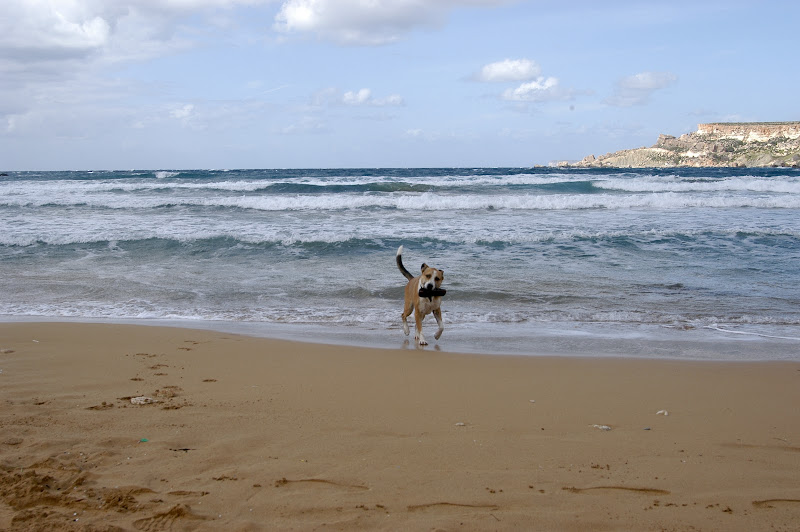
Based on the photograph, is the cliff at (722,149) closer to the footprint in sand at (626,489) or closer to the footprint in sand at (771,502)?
the footprint in sand at (771,502)

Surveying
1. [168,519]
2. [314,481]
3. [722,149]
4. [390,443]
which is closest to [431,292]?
[390,443]

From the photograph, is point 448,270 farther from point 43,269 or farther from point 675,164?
point 675,164

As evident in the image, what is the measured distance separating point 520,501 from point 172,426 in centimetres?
222

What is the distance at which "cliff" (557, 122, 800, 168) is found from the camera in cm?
7873

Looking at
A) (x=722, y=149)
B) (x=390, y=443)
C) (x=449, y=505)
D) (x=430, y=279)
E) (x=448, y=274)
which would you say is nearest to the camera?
(x=449, y=505)

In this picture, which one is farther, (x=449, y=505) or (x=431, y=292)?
(x=431, y=292)

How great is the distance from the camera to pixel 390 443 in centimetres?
354

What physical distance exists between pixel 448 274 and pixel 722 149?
8825 centimetres

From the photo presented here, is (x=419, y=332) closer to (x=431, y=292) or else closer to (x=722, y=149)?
(x=431, y=292)

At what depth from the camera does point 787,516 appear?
276cm

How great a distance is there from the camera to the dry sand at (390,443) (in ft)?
8.97

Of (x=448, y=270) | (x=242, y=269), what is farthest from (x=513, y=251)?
(x=242, y=269)

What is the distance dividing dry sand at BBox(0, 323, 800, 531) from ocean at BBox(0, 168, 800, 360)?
1323 millimetres

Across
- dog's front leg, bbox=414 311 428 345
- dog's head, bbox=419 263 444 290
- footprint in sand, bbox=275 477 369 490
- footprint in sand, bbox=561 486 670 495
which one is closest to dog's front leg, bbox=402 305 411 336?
dog's front leg, bbox=414 311 428 345
